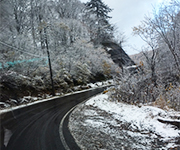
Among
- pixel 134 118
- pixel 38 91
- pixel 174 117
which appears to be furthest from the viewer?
pixel 38 91

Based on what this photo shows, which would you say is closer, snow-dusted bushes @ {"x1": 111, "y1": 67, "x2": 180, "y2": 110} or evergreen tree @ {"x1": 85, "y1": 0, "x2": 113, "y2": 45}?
snow-dusted bushes @ {"x1": 111, "y1": 67, "x2": 180, "y2": 110}

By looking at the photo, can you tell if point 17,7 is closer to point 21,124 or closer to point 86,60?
point 86,60

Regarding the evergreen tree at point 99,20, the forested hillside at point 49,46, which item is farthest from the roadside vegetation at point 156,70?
the evergreen tree at point 99,20

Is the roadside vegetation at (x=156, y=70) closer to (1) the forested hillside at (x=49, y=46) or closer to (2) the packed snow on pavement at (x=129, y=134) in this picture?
(2) the packed snow on pavement at (x=129, y=134)

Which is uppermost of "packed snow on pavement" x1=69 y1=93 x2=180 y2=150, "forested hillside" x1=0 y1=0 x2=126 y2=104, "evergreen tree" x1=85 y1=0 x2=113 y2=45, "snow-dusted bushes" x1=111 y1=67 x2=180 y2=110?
"evergreen tree" x1=85 y1=0 x2=113 y2=45

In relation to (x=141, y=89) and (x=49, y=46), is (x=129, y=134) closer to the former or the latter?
(x=141, y=89)

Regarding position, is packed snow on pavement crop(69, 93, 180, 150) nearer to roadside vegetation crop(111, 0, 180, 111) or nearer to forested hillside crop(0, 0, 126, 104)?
roadside vegetation crop(111, 0, 180, 111)

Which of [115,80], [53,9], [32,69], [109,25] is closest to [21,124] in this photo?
[115,80]

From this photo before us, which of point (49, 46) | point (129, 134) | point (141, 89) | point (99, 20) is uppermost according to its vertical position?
point (99, 20)

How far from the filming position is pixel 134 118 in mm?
6969

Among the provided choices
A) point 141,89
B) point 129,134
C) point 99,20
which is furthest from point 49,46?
point 129,134

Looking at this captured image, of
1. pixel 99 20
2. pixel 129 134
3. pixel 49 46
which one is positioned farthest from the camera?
pixel 99 20

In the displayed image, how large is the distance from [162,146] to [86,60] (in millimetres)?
28199

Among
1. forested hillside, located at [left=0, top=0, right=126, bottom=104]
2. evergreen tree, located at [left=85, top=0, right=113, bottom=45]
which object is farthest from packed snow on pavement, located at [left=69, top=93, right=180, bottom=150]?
evergreen tree, located at [left=85, top=0, right=113, bottom=45]
